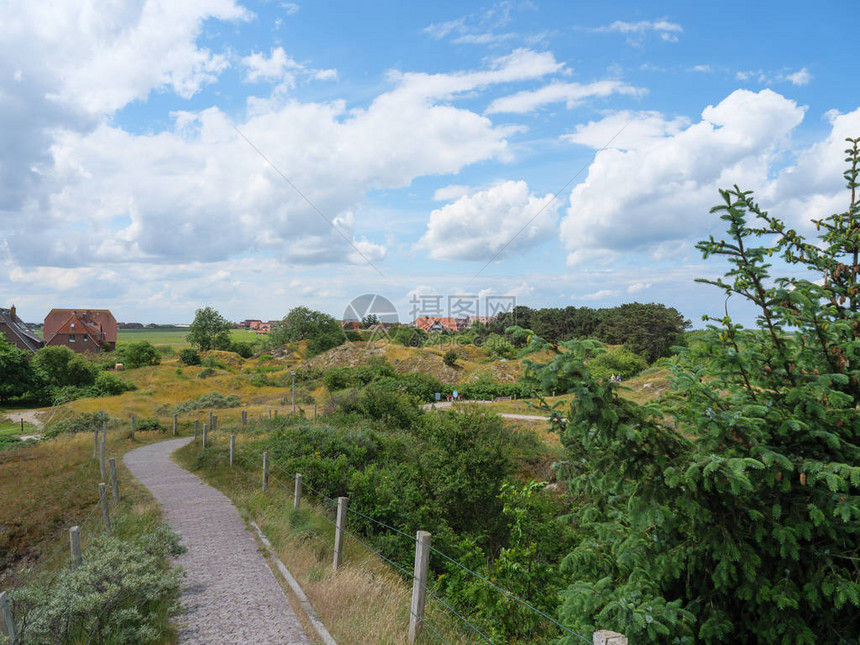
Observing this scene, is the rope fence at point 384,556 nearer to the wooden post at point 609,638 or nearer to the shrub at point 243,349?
the wooden post at point 609,638

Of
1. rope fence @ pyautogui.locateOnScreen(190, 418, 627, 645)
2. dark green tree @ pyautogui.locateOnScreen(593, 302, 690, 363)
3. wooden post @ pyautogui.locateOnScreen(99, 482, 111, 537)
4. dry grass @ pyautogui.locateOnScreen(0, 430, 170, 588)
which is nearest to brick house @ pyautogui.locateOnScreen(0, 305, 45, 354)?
dry grass @ pyautogui.locateOnScreen(0, 430, 170, 588)

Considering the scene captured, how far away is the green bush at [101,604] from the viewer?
18.6ft

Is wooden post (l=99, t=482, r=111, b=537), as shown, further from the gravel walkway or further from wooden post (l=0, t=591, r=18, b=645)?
wooden post (l=0, t=591, r=18, b=645)

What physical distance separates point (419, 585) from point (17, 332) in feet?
332

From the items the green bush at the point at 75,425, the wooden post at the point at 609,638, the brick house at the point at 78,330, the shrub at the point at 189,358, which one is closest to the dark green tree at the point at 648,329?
the green bush at the point at 75,425

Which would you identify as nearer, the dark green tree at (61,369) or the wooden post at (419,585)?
the wooden post at (419,585)

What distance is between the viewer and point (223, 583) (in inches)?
319

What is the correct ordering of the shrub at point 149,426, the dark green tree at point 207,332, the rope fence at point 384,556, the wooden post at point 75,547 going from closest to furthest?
the rope fence at point 384,556 < the wooden post at point 75,547 < the shrub at point 149,426 < the dark green tree at point 207,332

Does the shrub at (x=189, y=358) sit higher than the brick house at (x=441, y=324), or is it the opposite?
the brick house at (x=441, y=324)

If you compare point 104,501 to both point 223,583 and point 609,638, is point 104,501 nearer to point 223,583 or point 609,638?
point 223,583

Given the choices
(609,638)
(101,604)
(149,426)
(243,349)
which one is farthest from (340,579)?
(243,349)

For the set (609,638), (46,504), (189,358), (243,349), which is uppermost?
(243,349)

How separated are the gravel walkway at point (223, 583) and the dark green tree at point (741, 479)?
14.3ft

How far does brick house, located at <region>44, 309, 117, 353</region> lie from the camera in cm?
8969
